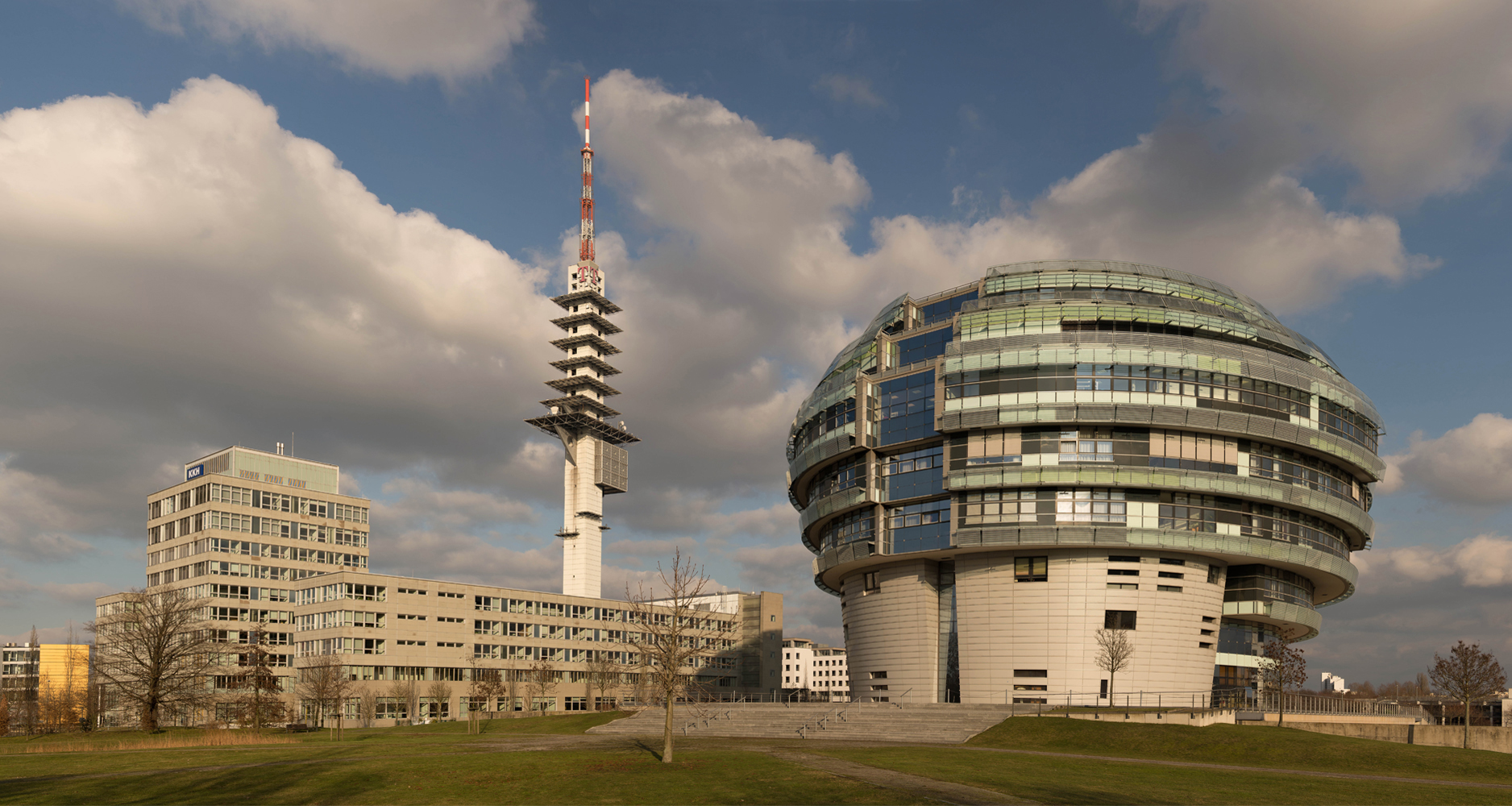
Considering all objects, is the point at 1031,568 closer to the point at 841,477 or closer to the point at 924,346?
the point at 841,477

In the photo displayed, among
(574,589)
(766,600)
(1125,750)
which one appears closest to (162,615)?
(1125,750)

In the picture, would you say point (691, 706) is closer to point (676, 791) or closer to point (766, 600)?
point (676, 791)

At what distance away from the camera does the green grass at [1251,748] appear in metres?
41.6

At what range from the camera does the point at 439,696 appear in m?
102

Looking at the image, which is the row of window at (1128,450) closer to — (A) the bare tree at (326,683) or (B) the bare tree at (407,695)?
(A) the bare tree at (326,683)

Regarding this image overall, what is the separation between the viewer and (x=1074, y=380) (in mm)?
75812

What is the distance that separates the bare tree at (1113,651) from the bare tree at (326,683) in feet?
212

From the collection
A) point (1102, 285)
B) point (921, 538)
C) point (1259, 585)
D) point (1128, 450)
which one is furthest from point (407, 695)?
point (1259, 585)

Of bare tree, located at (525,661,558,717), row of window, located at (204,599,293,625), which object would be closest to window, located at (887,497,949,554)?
bare tree, located at (525,661,558,717)

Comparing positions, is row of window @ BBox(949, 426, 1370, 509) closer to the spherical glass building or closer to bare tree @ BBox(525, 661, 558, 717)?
the spherical glass building

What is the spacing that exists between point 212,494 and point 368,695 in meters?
43.4

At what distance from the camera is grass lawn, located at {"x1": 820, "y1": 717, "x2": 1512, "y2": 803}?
31.5 meters

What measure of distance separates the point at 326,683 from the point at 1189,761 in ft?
236

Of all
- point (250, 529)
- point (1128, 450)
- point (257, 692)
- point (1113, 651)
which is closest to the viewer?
point (1113, 651)
